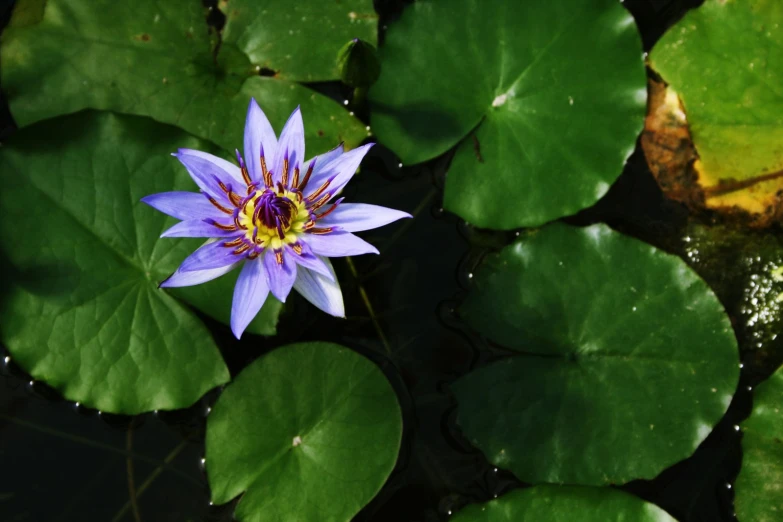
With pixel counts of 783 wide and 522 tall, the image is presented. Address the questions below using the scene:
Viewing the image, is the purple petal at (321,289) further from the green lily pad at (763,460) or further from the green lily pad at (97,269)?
the green lily pad at (763,460)

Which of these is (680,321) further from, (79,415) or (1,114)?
(1,114)

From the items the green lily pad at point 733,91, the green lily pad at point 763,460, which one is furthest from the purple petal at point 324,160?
the green lily pad at point 763,460

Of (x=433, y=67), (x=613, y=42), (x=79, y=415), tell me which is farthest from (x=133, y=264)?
(x=613, y=42)

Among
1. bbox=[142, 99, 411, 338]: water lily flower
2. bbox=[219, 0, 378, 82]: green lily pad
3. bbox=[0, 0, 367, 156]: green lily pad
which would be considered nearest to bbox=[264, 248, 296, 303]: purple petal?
bbox=[142, 99, 411, 338]: water lily flower

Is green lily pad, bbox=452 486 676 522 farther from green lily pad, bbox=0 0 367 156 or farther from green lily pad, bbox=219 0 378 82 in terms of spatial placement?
green lily pad, bbox=219 0 378 82

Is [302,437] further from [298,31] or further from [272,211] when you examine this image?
[298,31]

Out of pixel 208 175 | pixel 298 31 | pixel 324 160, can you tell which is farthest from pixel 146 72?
pixel 324 160
